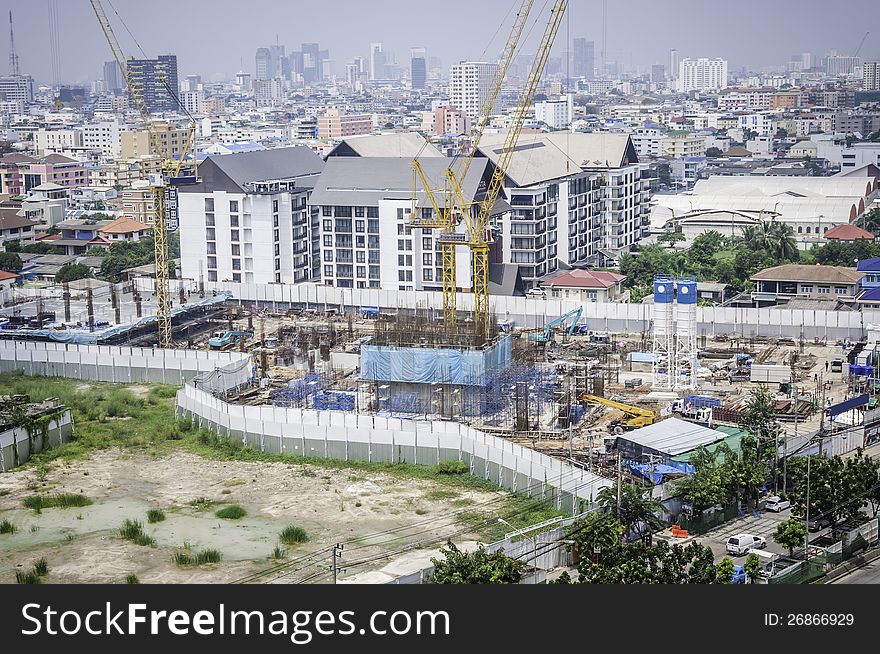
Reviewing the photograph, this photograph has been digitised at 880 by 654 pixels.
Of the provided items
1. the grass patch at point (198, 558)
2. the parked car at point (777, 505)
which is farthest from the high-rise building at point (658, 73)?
the grass patch at point (198, 558)

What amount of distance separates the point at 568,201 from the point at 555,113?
4530 centimetres

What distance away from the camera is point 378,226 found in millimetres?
19750

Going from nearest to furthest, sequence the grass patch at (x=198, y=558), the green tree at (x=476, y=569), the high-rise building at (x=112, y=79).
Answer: the green tree at (x=476, y=569)
the grass patch at (x=198, y=558)
the high-rise building at (x=112, y=79)

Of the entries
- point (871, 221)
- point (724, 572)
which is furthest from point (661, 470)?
point (871, 221)

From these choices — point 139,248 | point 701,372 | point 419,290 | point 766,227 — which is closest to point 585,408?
point 701,372

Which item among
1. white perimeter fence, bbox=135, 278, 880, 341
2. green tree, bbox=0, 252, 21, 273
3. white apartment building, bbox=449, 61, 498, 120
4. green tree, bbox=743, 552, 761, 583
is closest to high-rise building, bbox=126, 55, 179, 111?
white apartment building, bbox=449, 61, 498, 120

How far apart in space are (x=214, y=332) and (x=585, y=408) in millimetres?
6863

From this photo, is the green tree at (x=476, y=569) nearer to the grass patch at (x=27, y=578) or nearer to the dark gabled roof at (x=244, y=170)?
the grass patch at (x=27, y=578)

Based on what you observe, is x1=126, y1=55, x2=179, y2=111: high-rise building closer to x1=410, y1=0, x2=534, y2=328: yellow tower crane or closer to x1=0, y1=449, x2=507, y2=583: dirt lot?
x1=410, y1=0, x2=534, y2=328: yellow tower crane

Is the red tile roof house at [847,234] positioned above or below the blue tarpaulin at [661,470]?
above

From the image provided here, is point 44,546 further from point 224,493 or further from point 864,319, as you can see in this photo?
point 864,319

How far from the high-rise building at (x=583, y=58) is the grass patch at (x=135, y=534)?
10802 centimetres

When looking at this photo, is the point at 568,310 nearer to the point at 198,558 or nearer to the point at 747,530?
the point at 747,530

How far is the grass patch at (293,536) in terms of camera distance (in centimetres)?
952
